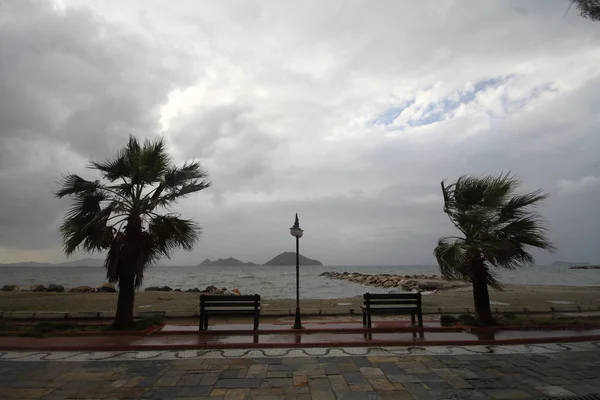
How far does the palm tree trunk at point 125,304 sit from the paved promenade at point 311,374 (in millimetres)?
2162

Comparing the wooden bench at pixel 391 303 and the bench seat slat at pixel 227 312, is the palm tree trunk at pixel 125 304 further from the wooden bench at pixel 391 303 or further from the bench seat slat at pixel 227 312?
the wooden bench at pixel 391 303

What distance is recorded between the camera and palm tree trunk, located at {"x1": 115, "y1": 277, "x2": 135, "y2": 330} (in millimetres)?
9125

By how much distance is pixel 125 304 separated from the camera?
9281 millimetres

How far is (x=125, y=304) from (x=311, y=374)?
607cm

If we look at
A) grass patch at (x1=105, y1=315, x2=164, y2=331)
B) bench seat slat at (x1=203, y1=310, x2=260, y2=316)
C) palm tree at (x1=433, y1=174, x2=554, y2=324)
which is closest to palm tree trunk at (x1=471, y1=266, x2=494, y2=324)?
palm tree at (x1=433, y1=174, x2=554, y2=324)

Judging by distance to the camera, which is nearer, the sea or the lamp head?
the lamp head

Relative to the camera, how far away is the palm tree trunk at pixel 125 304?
29.9ft

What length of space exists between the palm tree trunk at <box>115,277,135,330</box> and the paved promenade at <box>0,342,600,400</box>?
2162mm

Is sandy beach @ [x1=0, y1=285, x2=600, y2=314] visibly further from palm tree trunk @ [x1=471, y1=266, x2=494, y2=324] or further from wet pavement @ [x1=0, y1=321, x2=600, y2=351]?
palm tree trunk @ [x1=471, y1=266, x2=494, y2=324]

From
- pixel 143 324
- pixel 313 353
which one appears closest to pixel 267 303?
pixel 143 324

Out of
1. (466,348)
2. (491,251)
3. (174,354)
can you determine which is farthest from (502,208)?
(174,354)

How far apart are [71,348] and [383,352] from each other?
6.44m

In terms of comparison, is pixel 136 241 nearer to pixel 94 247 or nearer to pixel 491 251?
pixel 94 247

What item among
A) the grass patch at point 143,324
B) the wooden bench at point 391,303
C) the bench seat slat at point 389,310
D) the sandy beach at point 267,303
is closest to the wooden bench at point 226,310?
the grass patch at point 143,324
